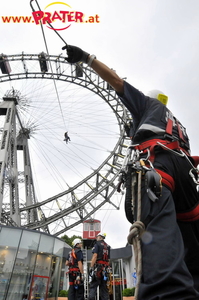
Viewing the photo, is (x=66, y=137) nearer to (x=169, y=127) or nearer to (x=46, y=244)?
(x=46, y=244)

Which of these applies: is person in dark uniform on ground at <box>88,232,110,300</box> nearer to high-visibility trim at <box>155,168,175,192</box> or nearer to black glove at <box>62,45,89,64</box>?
high-visibility trim at <box>155,168,175,192</box>

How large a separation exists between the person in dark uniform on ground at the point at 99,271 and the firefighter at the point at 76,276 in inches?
11.3

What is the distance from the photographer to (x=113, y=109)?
2039cm

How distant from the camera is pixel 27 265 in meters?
9.98

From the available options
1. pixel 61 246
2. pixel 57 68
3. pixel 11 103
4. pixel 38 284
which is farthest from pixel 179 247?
pixel 57 68

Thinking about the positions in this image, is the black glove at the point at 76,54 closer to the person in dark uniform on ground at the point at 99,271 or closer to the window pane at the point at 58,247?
the person in dark uniform on ground at the point at 99,271

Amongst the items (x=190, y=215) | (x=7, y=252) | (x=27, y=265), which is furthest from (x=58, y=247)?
(x=190, y=215)

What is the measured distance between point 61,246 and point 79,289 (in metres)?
8.06

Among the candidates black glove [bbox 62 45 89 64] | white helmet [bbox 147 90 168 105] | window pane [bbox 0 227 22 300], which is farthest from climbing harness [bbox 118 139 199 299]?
window pane [bbox 0 227 22 300]

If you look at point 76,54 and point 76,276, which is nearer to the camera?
point 76,54

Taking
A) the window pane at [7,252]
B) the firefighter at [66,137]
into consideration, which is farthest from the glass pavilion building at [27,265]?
the firefighter at [66,137]

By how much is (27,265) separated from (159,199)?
1054 cm

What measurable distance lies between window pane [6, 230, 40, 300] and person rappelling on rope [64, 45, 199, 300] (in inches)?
375

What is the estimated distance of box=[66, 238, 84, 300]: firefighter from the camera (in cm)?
579
